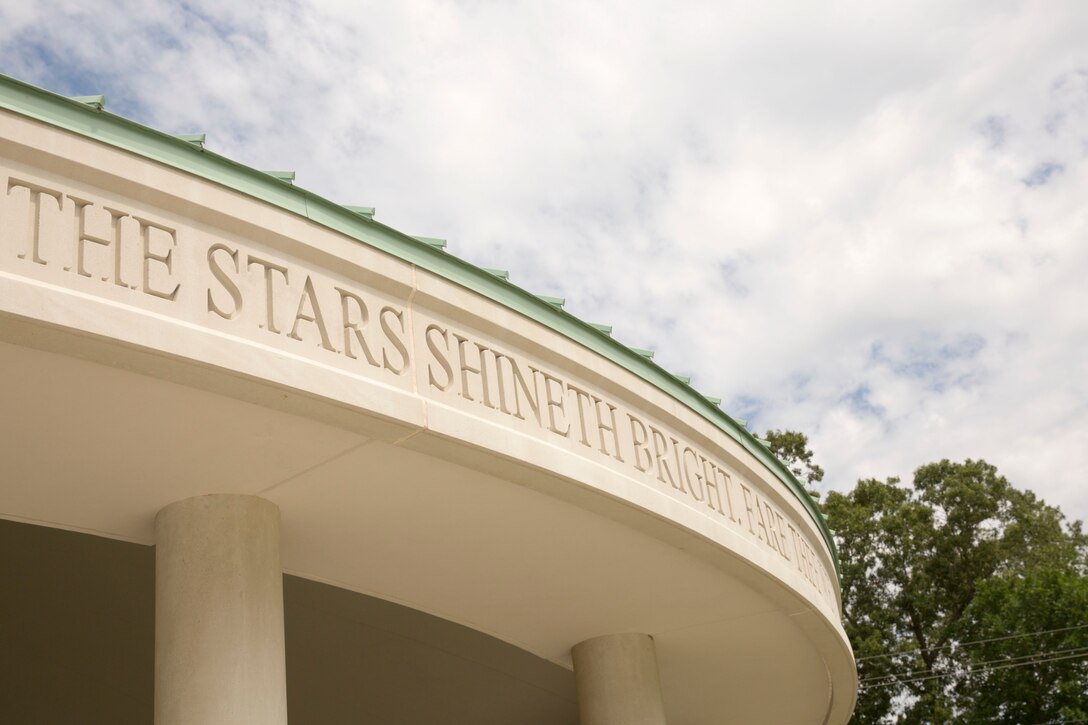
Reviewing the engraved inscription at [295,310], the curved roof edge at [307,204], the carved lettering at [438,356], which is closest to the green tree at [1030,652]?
the curved roof edge at [307,204]

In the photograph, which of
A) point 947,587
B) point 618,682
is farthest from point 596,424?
point 947,587

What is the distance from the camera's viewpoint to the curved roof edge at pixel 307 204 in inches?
257

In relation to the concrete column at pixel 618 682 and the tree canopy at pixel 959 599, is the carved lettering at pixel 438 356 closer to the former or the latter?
the concrete column at pixel 618 682

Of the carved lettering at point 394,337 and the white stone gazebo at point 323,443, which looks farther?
the carved lettering at point 394,337

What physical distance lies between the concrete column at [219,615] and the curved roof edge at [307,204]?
200 centimetres

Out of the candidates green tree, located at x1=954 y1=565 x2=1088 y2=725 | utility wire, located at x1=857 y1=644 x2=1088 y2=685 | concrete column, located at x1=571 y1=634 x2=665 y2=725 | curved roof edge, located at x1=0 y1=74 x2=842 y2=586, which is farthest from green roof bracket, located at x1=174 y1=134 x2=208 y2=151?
green tree, located at x1=954 y1=565 x2=1088 y2=725

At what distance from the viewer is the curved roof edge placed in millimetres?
6539

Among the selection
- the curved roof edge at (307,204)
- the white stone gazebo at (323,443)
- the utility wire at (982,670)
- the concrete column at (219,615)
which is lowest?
the concrete column at (219,615)

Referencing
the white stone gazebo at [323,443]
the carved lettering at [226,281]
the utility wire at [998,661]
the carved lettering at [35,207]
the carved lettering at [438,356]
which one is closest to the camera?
the carved lettering at [35,207]

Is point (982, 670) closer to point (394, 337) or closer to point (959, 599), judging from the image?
point (959, 599)

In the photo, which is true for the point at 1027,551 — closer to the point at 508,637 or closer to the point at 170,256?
the point at 508,637

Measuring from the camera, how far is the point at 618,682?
11.5 m

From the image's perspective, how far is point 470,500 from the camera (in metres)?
8.70

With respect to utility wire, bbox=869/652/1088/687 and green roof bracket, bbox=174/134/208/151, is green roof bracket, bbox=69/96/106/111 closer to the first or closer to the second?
green roof bracket, bbox=174/134/208/151
